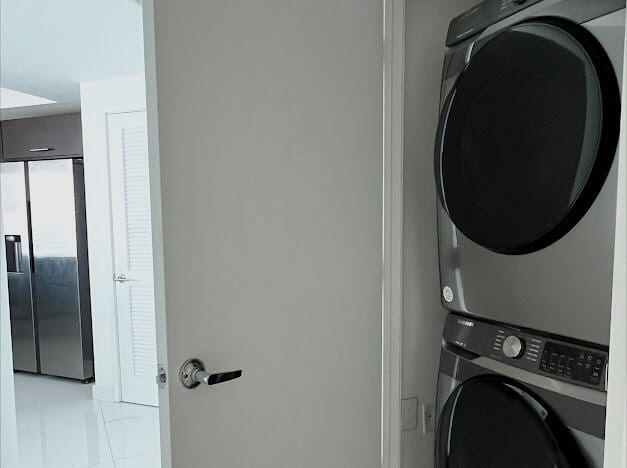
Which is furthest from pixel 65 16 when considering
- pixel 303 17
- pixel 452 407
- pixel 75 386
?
pixel 75 386

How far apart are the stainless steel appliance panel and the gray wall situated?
3475 millimetres

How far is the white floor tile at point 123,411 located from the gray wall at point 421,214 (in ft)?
8.80

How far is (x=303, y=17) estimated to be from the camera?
4.14 ft

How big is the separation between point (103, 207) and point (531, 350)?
331 centimetres

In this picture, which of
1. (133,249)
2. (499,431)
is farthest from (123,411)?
(499,431)

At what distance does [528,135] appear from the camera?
0.97 metres

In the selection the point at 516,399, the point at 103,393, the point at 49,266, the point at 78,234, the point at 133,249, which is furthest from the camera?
the point at 49,266

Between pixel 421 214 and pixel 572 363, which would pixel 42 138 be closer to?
pixel 421 214

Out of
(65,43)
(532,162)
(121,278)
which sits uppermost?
(65,43)

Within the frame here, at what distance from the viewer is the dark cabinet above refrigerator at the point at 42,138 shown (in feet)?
14.2

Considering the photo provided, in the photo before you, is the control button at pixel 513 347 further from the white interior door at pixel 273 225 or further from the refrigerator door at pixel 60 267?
the refrigerator door at pixel 60 267

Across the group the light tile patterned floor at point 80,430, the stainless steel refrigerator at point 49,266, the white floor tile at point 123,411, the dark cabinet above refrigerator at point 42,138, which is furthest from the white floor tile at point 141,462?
the dark cabinet above refrigerator at point 42,138

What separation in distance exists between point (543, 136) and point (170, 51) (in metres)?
0.75

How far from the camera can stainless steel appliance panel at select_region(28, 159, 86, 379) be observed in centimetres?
415
